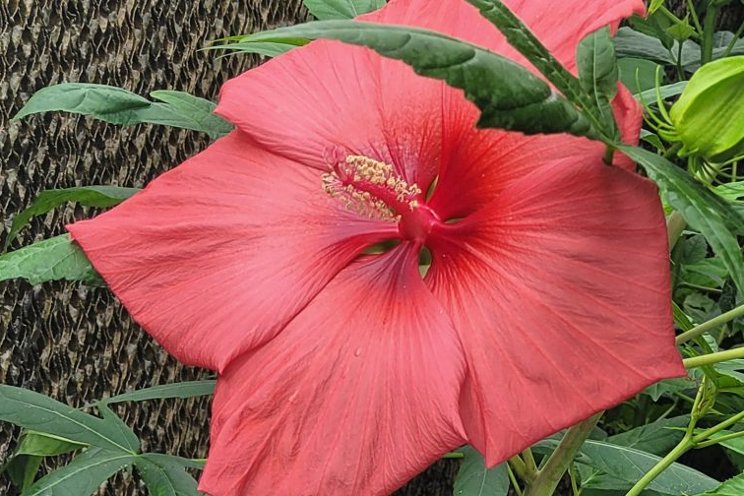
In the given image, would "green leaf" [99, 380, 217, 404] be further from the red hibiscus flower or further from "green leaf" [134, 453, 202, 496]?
the red hibiscus flower

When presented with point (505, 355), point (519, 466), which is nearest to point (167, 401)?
point (519, 466)

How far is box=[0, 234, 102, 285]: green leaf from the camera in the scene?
0.42 metres

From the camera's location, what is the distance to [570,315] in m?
0.33

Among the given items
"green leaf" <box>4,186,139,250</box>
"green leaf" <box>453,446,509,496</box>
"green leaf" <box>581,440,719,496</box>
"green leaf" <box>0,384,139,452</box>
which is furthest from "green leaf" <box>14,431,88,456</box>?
"green leaf" <box>581,440,719,496</box>

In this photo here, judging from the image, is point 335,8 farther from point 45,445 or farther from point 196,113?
point 45,445

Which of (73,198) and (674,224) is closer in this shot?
(674,224)

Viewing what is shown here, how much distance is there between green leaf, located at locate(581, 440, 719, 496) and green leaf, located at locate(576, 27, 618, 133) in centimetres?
34

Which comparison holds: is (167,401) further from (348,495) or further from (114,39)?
(348,495)

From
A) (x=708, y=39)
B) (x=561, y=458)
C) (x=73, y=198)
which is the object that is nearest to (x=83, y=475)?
(x=73, y=198)

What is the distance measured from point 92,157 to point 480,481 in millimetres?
515

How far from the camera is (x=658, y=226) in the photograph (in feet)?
1.05

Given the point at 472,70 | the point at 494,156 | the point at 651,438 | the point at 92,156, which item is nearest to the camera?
the point at 472,70

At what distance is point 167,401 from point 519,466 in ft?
1.67

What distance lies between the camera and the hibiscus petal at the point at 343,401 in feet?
1.11
